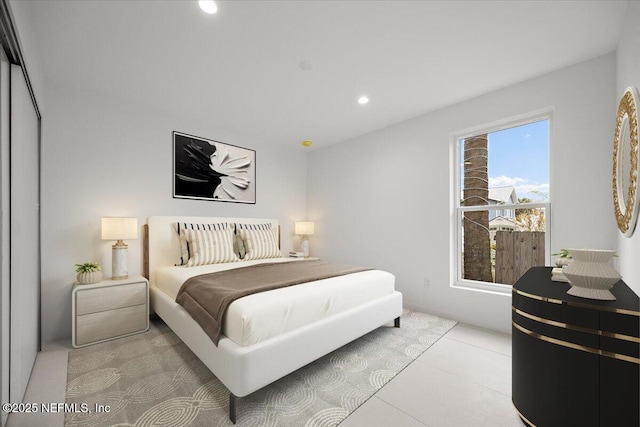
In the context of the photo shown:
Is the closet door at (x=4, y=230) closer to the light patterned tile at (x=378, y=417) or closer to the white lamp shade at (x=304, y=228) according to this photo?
the light patterned tile at (x=378, y=417)

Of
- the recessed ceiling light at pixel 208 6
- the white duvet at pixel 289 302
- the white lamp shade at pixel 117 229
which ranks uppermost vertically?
the recessed ceiling light at pixel 208 6

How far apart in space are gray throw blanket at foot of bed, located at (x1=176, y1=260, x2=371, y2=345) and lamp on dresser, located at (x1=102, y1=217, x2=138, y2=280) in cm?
92

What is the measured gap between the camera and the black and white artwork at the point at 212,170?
11.5 ft

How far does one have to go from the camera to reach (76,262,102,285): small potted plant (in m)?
2.54

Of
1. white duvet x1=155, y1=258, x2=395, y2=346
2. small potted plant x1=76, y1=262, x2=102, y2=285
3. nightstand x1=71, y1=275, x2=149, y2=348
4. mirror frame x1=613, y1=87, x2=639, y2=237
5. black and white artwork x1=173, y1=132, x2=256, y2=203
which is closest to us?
mirror frame x1=613, y1=87, x2=639, y2=237

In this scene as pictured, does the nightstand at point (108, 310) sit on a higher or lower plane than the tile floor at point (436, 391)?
higher

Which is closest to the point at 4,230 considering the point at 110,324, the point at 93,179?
the point at 110,324

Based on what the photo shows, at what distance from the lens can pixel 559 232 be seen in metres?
2.46

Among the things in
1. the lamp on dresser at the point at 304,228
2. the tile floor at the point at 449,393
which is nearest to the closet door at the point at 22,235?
the tile floor at the point at 449,393

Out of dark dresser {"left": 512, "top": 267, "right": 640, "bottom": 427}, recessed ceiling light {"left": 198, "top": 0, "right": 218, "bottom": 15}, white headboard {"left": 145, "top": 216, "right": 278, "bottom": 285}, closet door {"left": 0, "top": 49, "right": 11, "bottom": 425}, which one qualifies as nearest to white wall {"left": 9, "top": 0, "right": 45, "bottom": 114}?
closet door {"left": 0, "top": 49, "right": 11, "bottom": 425}

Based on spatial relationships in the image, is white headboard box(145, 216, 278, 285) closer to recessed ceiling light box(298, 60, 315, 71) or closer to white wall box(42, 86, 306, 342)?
white wall box(42, 86, 306, 342)

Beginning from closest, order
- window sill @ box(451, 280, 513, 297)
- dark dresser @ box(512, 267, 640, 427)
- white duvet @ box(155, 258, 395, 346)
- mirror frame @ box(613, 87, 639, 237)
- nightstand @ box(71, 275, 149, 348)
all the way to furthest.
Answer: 1. dark dresser @ box(512, 267, 640, 427)
2. mirror frame @ box(613, 87, 639, 237)
3. white duvet @ box(155, 258, 395, 346)
4. nightstand @ box(71, 275, 149, 348)
5. window sill @ box(451, 280, 513, 297)

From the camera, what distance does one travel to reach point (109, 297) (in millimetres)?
2568

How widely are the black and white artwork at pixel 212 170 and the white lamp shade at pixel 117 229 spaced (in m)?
0.79
